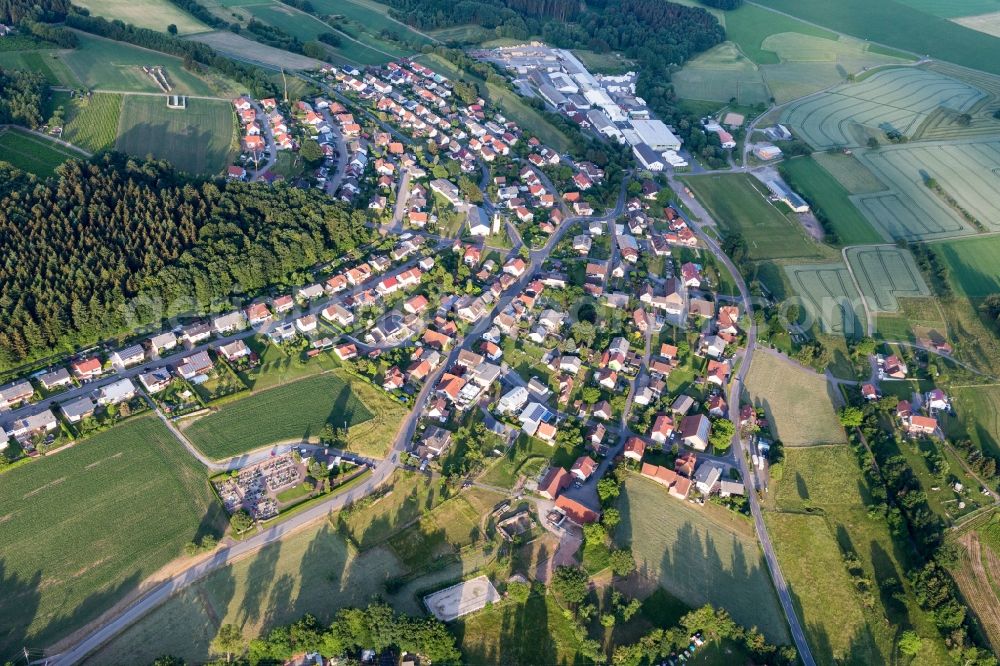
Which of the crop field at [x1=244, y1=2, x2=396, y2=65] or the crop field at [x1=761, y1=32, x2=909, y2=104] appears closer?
the crop field at [x1=244, y1=2, x2=396, y2=65]

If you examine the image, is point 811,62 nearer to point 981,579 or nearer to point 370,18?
point 370,18

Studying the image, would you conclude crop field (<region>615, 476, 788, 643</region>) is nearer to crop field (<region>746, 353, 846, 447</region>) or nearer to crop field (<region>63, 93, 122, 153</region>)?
crop field (<region>746, 353, 846, 447</region>)

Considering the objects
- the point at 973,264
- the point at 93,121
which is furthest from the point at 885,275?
the point at 93,121

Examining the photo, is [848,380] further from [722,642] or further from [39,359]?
[39,359]

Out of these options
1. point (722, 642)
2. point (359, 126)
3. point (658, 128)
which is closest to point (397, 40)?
point (359, 126)

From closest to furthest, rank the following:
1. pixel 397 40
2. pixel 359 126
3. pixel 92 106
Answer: pixel 92 106 → pixel 359 126 → pixel 397 40

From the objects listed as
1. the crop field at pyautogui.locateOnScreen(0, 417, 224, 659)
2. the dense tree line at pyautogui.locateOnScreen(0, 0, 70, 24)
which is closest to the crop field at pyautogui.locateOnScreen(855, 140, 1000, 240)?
the crop field at pyautogui.locateOnScreen(0, 417, 224, 659)
